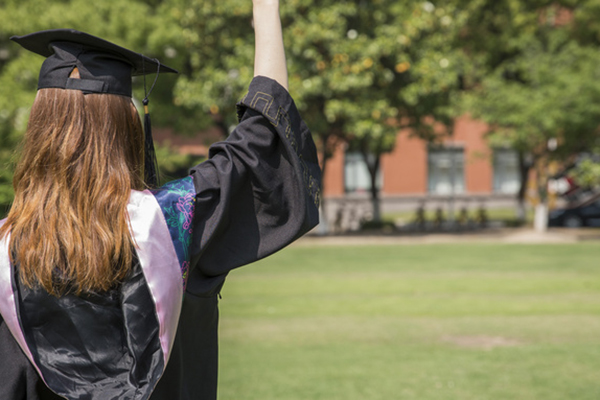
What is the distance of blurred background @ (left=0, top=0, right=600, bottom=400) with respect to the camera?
691 cm

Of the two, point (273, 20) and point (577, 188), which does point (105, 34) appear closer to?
point (273, 20)

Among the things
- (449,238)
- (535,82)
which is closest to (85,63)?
(449,238)

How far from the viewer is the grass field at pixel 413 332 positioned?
20.3ft

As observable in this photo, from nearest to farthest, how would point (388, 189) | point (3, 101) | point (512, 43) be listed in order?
1. point (3, 101)
2. point (512, 43)
3. point (388, 189)

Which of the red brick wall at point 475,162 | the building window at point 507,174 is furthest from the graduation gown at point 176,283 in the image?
the building window at point 507,174

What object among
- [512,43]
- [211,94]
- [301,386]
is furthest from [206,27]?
[301,386]

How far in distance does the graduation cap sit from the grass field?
4.38 m

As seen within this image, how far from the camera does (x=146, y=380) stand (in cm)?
163

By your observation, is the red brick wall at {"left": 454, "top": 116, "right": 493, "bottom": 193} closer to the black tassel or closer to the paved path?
the paved path

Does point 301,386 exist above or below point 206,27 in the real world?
below

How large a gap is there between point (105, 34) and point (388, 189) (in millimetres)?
21772

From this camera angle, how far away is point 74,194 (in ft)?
5.44

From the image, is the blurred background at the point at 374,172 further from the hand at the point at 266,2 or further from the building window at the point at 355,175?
the building window at the point at 355,175

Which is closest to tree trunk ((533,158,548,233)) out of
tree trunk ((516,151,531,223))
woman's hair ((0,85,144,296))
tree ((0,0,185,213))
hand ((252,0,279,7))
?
tree trunk ((516,151,531,223))
